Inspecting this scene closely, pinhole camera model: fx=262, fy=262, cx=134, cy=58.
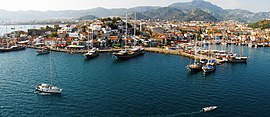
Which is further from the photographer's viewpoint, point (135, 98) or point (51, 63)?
point (51, 63)

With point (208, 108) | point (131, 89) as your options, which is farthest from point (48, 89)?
point (208, 108)

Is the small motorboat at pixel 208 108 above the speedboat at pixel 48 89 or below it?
below

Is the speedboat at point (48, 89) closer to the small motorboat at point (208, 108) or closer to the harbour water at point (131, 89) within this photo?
the harbour water at point (131, 89)

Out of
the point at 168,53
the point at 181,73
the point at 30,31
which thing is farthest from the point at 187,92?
the point at 30,31

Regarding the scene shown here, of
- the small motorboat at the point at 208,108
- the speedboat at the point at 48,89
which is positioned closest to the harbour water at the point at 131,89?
the small motorboat at the point at 208,108

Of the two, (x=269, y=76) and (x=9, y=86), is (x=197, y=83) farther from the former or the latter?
(x=9, y=86)

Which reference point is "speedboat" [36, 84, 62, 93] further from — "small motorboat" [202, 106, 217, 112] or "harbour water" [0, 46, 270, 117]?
"small motorboat" [202, 106, 217, 112]

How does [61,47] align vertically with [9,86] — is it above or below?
above

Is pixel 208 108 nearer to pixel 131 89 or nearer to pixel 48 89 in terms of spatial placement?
pixel 131 89
